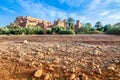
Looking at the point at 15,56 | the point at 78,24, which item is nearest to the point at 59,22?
the point at 78,24

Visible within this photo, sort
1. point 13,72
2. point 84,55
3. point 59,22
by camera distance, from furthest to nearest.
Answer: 1. point 59,22
2. point 84,55
3. point 13,72

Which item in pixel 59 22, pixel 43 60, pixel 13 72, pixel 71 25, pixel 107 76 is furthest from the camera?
pixel 59 22

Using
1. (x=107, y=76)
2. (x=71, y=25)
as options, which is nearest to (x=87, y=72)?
(x=107, y=76)

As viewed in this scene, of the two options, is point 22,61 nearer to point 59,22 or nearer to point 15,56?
point 15,56

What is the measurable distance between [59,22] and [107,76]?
67241 mm

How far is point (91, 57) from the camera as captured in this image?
151 inches

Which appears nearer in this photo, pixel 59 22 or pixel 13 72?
pixel 13 72

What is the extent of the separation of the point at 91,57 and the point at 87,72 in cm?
85

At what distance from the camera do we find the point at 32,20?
71.2 meters

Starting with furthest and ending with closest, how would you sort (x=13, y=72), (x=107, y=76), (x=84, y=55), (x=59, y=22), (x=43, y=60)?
1. (x=59, y=22)
2. (x=84, y=55)
3. (x=43, y=60)
4. (x=13, y=72)
5. (x=107, y=76)

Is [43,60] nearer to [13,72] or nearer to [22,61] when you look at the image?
[22,61]

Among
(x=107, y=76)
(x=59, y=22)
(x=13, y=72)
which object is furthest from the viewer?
(x=59, y=22)

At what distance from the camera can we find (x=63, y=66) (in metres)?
3.33

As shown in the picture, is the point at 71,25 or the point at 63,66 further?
the point at 71,25
